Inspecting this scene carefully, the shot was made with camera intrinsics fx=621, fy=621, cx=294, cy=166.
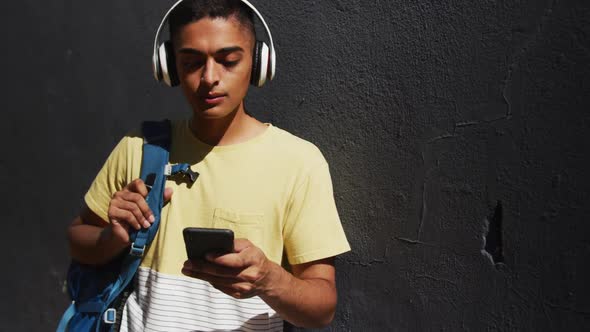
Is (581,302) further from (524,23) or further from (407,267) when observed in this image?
(524,23)

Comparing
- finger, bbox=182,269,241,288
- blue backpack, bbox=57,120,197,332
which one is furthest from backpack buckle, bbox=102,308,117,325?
finger, bbox=182,269,241,288

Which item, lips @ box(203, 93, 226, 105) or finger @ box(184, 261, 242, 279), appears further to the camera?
lips @ box(203, 93, 226, 105)

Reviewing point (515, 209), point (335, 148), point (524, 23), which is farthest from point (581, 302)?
point (335, 148)

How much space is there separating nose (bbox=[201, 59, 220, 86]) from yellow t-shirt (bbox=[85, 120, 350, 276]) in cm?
26

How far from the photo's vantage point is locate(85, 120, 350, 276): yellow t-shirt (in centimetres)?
207

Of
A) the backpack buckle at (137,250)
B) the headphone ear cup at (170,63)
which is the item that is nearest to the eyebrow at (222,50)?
the headphone ear cup at (170,63)

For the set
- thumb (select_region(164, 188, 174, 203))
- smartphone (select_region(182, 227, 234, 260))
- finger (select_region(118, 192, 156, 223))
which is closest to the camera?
smartphone (select_region(182, 227, 234, 260))

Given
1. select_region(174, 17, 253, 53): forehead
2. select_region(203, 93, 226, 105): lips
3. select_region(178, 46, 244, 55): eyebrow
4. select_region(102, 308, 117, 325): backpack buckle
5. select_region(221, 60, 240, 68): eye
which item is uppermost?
select_region(174, 17, 253, 53): forehead

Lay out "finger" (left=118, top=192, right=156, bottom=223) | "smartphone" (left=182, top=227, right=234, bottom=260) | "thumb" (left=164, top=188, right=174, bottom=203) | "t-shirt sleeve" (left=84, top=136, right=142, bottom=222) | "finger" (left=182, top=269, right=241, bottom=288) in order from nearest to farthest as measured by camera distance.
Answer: "smartphone" (left=182, top=227, right=234, bottom=260)
"finger" (left=182, top=269, right=241, bottom=288)
"finger" (left=118, top=192, right=156, bottom=223)
"thumb" (left=164, top=188, right=174, bottom=203)
"t-shirt sleeve" (left=84, top=136, right=142, bottom=222)

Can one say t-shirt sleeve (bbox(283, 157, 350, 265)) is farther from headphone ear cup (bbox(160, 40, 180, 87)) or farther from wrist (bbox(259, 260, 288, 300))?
headphone ear cup (bbox(160, 40, 180, 87))

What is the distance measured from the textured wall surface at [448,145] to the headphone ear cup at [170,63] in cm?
58

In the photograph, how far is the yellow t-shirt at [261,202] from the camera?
207cm

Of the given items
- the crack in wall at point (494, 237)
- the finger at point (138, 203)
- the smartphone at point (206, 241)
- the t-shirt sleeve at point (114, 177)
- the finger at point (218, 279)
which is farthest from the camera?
the t-shirt sleeve at point (114, 177)

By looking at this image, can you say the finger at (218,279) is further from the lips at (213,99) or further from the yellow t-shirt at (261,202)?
the lips at (213,99)
